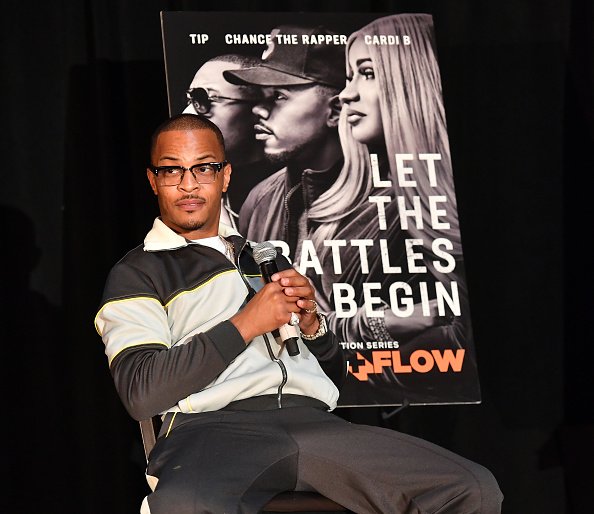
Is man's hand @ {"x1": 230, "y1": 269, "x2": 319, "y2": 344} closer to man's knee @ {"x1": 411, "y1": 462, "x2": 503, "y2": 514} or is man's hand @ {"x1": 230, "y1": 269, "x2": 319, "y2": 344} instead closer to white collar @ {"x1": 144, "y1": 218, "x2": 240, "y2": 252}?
white collar @ {"x1": 144, "y1": 218, "x2": 240, "y2": 252}

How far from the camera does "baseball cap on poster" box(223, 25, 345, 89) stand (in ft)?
10.3

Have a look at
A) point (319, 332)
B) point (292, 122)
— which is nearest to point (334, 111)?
point (292, 122)

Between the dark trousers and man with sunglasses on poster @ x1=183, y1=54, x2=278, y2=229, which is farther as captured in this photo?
man with sunglasses on poster @ x1=183, y1=54, x2=278, y2=229

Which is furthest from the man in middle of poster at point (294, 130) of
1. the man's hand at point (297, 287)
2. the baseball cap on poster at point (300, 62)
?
the man's hand at point (297, 287)

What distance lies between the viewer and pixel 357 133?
3154 millimetres

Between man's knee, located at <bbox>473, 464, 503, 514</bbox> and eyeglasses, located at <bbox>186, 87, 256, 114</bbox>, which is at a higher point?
eyeglasses, located at <bbox>186, 87, 256, 114</bbox>

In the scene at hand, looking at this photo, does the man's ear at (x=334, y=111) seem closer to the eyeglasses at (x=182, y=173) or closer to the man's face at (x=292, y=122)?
the man's face at (x=292, y=122)

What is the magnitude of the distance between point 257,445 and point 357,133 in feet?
4.72

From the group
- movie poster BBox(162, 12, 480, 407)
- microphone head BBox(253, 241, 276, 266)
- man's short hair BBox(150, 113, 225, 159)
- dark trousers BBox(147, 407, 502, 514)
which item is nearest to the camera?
dark trousers BBox(147, 407, 502, 514)

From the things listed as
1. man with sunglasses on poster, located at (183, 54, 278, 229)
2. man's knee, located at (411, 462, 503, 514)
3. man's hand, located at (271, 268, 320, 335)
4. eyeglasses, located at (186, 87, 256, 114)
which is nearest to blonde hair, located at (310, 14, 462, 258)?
man with sunglasses on poster, located at (183, 54, 278, 229)

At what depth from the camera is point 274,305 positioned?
2043 millimetres

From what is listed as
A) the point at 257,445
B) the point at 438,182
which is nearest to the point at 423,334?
the point at 438,182

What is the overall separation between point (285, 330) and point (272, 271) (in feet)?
0.46

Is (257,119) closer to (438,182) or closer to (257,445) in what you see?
(438,182)
